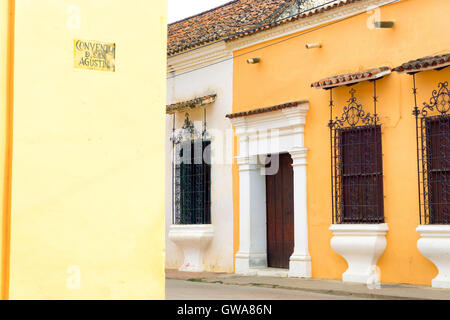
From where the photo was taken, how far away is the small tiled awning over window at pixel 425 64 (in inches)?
387

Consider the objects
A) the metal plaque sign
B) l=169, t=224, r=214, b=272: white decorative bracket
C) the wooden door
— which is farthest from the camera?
l=169, t=224, r=214, b=272: white decorative bracket

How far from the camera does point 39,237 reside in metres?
4.74

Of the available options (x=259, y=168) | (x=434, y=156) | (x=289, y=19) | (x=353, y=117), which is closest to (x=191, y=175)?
(x=259, y=168)

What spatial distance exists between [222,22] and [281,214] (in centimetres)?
483

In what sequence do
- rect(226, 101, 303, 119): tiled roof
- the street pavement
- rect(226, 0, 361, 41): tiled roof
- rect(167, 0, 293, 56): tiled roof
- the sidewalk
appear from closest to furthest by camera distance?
the sidewalk → the street pavement → rect(226, 0, 361, 41): tiled roof → rect(226, 101, 303, 119): tiled roof → rect(167, 0, 293, 56): tiled roof

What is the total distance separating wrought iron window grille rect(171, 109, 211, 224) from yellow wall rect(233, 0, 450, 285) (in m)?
1.91

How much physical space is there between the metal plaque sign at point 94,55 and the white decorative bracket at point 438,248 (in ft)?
20.3

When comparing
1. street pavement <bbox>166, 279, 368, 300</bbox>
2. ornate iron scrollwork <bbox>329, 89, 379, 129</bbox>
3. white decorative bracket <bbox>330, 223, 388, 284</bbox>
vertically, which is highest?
ornate iron scrollwork <bbox>329, 89, 379, 129</bbox>

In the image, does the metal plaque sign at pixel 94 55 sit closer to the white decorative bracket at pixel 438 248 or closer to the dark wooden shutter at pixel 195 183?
the white decorative bracket at pixel 438 248

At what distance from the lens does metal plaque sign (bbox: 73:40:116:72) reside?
4.97 m

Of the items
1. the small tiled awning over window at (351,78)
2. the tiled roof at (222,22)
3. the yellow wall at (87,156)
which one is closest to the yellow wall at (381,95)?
the small tiled awning over window at (351,78)

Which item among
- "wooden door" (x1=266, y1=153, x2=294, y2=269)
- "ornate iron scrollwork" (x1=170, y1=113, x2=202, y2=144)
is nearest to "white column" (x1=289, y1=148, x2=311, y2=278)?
"wooden door" (x1=266, y1=153, x2=294, y2=269)

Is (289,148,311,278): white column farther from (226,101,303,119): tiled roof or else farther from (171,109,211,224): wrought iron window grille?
(171,109,211,224): wrought iron window grille
